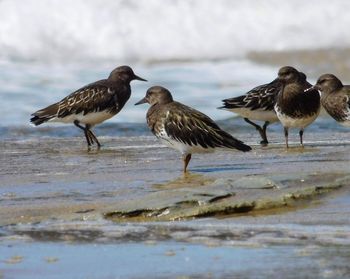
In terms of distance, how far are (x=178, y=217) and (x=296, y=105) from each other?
4170 mm

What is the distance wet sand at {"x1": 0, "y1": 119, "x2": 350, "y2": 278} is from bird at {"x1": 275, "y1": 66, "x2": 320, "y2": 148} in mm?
1031

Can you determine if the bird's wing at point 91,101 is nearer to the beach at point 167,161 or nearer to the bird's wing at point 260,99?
the beach at point 167,161

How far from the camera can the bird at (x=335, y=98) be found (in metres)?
9.77

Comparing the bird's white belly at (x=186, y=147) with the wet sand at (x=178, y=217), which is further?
the bird's white belly at (x=186, y=147)

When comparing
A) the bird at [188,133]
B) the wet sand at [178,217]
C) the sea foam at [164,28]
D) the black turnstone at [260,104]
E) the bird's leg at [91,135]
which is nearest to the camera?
the wet sand at [178,217]

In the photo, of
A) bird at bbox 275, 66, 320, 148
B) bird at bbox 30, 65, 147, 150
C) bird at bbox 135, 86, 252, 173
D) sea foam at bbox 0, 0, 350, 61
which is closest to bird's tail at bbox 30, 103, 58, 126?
bird at bbox 30, 65, 147, 150

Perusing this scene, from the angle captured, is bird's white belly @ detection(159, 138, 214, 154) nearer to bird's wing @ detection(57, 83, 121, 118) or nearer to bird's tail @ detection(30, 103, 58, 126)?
bird's wing @ detection(57, 83, 121, 118)

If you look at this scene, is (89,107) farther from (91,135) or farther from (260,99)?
(260,99)

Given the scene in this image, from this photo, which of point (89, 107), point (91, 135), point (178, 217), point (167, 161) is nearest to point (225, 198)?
point (178, 217)

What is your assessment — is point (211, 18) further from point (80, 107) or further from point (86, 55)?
point (80, 107)

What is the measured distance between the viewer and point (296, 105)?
9.82 m

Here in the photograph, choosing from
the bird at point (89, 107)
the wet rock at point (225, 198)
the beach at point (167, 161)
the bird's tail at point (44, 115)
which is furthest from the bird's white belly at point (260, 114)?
the wet rock at point (225, 198)

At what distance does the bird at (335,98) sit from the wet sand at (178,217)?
1053mm

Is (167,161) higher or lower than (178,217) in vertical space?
higher
